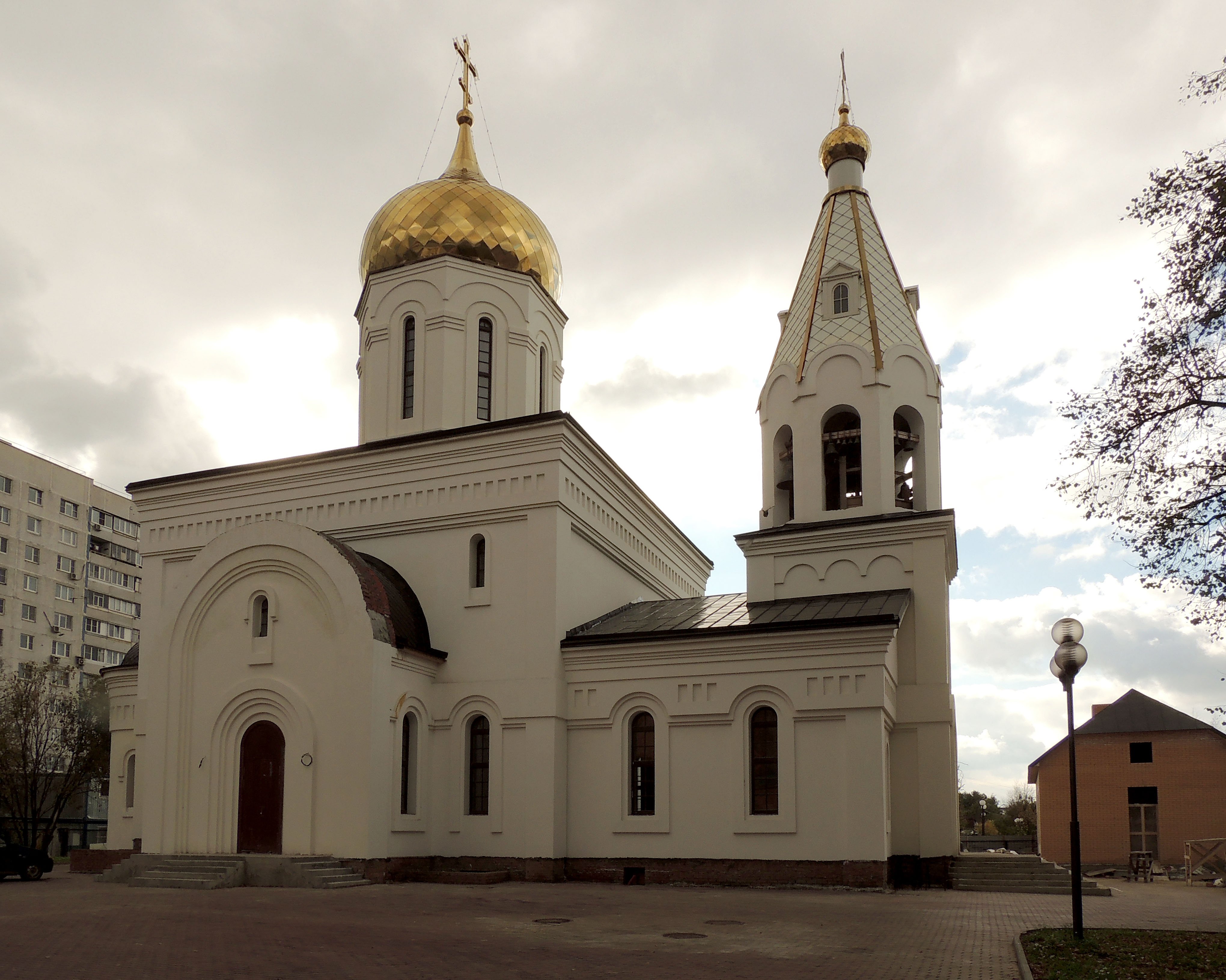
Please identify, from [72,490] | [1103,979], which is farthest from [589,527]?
[72,490]

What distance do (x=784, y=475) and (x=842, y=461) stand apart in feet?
4.56

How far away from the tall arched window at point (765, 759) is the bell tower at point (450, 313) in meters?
8.77

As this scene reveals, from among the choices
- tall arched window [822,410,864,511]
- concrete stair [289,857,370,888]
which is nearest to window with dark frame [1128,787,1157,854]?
tall arched window [822,410,864,511]

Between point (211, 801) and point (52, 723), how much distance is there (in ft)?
79.9

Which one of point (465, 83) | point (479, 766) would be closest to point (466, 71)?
point (465, 83)

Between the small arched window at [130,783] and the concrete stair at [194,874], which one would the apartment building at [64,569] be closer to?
the small arched window at [130,783]

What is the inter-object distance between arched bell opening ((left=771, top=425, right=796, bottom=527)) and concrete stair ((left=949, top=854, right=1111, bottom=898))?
7.46m

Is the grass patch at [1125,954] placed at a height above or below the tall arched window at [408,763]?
below

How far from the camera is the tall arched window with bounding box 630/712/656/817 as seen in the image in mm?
20016

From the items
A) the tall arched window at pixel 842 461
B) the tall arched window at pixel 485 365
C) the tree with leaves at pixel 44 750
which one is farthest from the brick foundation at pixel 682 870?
the tree with leaves at pixel 44 750

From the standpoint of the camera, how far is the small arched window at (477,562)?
70.1ft

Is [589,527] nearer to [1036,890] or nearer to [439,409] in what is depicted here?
[439,409]

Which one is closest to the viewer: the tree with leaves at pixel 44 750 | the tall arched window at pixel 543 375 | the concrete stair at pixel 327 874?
the concrete stair at pixel 327 874

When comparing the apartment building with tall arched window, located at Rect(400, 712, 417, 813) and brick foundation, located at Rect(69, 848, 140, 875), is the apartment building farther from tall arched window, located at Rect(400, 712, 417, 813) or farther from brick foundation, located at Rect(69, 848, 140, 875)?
tall arched window, located at Rect(400, 712, 417, 813)
